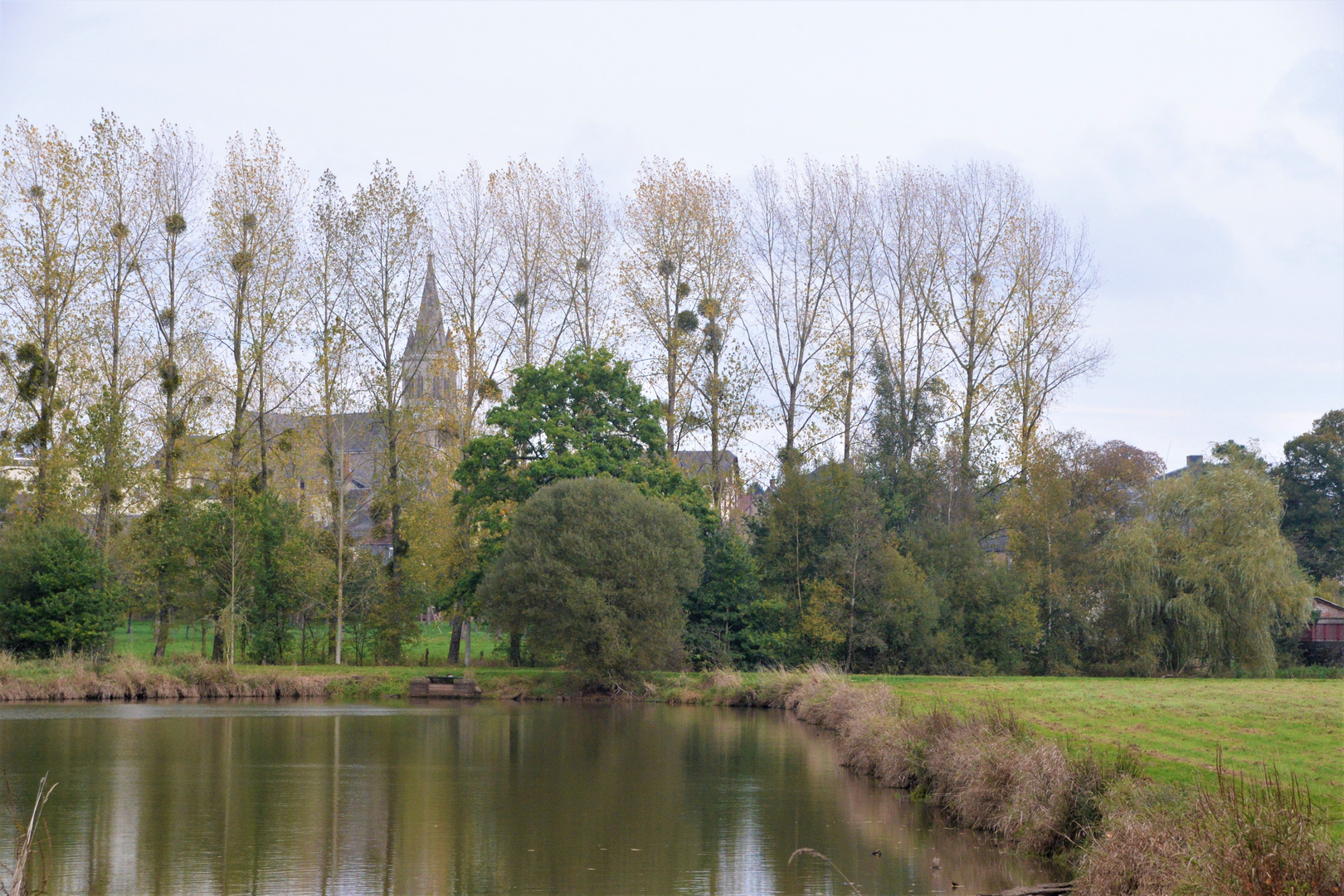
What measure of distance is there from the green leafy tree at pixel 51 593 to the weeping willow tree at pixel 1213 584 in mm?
38173

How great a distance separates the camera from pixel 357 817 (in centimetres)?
1697

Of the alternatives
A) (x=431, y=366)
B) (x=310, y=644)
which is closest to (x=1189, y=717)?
(x=431, y=366)

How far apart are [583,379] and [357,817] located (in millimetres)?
29718

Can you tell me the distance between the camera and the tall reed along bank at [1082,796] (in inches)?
355

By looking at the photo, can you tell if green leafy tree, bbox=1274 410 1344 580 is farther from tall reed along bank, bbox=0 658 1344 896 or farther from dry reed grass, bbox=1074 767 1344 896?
dry reed grass, bbox=1074 767 1344 896

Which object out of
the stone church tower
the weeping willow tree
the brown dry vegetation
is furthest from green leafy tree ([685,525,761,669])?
the brown dry vegetation

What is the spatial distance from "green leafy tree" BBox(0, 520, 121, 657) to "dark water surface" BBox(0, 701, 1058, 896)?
11.1m

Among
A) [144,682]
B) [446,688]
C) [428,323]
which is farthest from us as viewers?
[428,323]

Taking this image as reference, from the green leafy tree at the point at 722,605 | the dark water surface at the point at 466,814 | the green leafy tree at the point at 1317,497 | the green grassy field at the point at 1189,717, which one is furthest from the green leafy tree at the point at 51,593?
the green leafy tree at the point at 1317,497

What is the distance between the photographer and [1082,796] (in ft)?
46.3

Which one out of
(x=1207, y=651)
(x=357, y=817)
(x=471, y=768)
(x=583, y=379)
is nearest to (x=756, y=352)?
(x=583, y=379)

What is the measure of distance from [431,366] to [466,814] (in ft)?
109

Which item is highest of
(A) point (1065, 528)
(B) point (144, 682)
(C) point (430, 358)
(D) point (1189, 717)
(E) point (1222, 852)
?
(C) point (430, 358)

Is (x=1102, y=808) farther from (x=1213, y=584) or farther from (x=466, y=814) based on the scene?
(x=1213, y=584)
